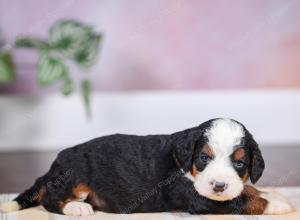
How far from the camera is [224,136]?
211 centimetres

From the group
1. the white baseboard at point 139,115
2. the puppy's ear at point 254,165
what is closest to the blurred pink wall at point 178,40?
the white baseboard at point 139,115

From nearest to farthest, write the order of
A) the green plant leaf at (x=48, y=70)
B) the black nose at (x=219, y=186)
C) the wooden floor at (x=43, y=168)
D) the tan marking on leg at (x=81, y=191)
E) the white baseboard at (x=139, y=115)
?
the black nose at (x=219, y=186) < the tan marking on leg at (x=81, y=191) < the wooden floor at (x=43, y=168) < the green plant leaf at (x=48, y=70) < the white baseboard at (x=139, y=115)

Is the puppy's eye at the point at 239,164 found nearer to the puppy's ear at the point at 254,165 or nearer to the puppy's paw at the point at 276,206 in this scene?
the puppy's ear at the point at 254,165

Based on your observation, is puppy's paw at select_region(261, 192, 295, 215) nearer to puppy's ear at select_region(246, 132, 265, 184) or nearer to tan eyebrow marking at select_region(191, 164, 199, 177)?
puppy's ear at select_region(246, 132, 265, 184)

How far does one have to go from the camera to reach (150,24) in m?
4.21

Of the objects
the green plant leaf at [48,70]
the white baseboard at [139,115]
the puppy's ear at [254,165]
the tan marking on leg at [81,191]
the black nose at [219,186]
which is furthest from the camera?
the white baseboard at [139,115]

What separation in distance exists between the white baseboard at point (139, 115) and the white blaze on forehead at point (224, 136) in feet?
6.53

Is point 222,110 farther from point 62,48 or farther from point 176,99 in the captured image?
point 62,48

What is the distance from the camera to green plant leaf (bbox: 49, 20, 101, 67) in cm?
359

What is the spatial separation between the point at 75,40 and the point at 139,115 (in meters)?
0.80

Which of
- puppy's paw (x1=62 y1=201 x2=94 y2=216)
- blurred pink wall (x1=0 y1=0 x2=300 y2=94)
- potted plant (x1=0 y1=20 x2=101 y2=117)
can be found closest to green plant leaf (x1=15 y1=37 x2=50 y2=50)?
potted plant (x1=0 y1=20 x2=101 y2=117)

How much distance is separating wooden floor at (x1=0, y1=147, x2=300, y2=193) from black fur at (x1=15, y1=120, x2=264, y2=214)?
0.73 m

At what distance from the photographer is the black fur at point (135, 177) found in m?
2.21

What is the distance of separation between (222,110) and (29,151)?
1.17 metres
